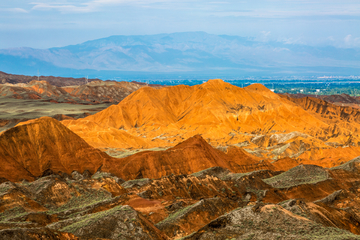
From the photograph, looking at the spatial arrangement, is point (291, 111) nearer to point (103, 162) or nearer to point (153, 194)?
point (103, 162)

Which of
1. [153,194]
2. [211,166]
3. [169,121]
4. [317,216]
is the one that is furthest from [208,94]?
[317,216]

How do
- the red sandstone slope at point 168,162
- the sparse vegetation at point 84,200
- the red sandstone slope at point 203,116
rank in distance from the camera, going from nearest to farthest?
the sparse vegetation at point 84,200 → the red sandstone slope at point 168,162 → the red sandstone slope at point 203,116

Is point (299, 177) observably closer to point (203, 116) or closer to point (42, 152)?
point (42, 152)

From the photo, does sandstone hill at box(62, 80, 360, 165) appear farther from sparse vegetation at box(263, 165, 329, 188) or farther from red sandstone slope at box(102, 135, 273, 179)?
sparse vegetation at box(263, 165, 329, 188)

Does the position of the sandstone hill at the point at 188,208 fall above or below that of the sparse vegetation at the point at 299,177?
above

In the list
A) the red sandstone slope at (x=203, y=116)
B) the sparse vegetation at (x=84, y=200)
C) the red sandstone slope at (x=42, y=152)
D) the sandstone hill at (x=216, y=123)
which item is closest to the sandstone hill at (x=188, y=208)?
the sparse vegetation at (x=84, y=200)

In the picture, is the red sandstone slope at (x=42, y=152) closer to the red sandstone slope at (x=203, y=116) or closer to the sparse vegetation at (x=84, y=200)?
the sparse vegetation at (x=84, y=200)
